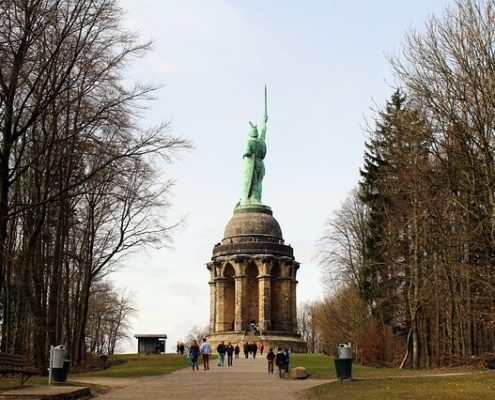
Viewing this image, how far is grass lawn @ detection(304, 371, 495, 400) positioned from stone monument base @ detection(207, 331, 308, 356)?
3280 cm

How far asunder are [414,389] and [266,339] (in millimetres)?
36510

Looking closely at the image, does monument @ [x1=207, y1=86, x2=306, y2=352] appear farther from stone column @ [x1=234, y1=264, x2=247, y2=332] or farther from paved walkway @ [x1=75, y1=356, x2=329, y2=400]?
paved walkway @ [x1=75, y1=356, x2=329, y2=400]

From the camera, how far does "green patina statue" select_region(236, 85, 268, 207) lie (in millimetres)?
59875

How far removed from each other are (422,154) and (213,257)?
1440 inches

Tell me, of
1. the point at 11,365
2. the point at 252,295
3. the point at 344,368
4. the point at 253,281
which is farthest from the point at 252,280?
the point at 11,365

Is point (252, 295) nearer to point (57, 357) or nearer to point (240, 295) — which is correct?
point (240, 295)

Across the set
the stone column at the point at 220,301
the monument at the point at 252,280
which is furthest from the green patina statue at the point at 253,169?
the stone column at the point at 220,301

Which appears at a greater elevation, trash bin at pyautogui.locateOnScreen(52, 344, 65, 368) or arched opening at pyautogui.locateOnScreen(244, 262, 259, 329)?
arched opening at pyautogui.locateOnScreen(244, 262, 259, 329)

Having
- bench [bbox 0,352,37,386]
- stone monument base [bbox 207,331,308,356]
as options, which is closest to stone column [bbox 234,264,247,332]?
stone monument base [bbox 207,331,308,356]

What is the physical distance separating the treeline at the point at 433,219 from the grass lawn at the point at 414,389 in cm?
458

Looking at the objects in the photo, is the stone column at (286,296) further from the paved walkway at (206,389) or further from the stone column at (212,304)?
the paved walkway at (206,389)

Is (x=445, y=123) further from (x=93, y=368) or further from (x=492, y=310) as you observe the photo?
(x=93, y=368)

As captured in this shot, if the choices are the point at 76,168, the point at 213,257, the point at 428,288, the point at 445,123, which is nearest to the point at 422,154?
the point at 445,123

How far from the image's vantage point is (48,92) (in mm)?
17703
